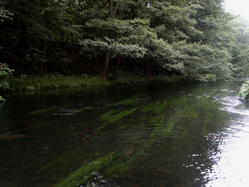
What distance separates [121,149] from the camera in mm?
3998

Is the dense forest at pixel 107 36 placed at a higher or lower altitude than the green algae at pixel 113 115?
higher

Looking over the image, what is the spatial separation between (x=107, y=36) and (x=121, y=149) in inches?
524

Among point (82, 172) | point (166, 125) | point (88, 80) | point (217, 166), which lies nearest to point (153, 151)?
point (217, 166)

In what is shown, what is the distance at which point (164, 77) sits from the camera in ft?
78.5

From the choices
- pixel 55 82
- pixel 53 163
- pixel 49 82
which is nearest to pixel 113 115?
pixel 53 163

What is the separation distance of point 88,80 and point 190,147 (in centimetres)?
1263

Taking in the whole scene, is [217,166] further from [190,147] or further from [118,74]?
[118,74]

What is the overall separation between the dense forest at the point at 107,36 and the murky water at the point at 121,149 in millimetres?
6910

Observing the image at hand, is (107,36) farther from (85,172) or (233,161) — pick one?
(85,172)

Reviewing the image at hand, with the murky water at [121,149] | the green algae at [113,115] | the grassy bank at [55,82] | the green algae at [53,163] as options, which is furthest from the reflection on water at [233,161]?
the grassy bank at [55,82]

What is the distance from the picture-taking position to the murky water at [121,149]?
9.88 feet

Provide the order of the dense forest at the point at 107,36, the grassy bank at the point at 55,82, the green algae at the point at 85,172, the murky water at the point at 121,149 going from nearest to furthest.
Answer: the green algae at the point at 85,172, the murky water at the point at 121,149, the grassy bank at the point at 55,82, the dense forest at the point at 107,36

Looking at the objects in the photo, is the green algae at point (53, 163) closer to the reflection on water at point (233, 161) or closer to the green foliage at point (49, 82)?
the reflection on water at point (233, 161)

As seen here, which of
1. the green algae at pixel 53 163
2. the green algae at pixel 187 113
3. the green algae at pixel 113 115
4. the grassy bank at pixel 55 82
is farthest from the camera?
the grassy bank at pixel 55 82
